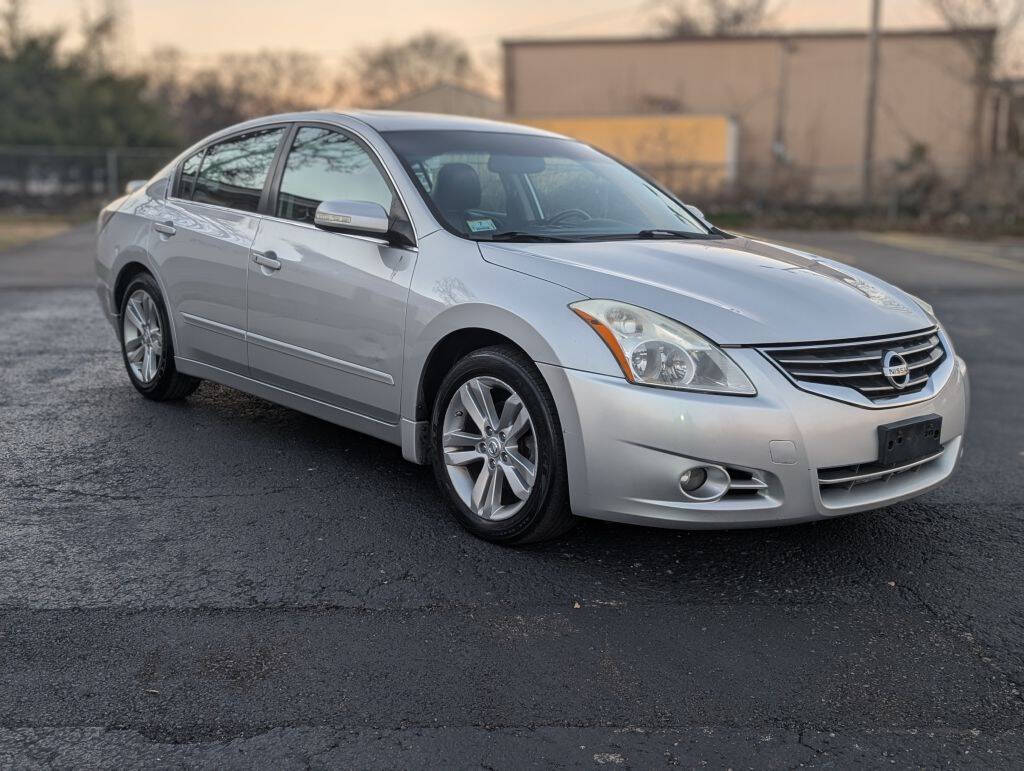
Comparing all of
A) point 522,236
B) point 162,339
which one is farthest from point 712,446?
point 162,339

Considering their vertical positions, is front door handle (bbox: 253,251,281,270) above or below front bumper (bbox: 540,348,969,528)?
above

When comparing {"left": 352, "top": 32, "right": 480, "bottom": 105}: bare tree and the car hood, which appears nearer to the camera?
the car hood

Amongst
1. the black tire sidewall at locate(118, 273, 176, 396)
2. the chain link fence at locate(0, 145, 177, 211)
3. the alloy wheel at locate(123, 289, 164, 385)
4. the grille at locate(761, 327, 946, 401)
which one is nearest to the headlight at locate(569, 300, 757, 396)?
the grille at locate(761, 327, 946, 401)

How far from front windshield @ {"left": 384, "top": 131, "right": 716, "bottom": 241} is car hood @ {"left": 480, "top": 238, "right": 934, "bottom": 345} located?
0.27 metres

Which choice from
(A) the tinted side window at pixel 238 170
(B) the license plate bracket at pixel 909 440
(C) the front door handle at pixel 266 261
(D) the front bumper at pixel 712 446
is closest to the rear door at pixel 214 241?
(A) the tinted side window at pixel 238 170

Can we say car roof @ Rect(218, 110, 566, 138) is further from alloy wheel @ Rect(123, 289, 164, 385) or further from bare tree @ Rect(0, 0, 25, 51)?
bare tree @ Rect(0, 0, 25, 51)

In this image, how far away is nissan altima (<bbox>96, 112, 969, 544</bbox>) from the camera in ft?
12.3

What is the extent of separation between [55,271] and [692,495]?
1226 cm

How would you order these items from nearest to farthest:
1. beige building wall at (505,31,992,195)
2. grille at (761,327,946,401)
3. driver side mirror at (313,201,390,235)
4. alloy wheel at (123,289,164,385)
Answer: grille at (761,327,946,401) < driver side mirror at (313,201,390,235) < alloy wheel at (123,289,164,385) < beige building wall at (505,31,992,195)

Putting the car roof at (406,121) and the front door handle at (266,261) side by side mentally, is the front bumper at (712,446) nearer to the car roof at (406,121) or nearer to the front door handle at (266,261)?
the front door handle at (266,261)

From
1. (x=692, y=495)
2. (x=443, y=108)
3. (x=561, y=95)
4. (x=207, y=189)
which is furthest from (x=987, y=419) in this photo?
(x=443, y=108)

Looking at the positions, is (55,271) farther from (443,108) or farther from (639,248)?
(443,108)

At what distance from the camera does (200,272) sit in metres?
5.64

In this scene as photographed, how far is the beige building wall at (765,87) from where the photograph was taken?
3778 centimetres
